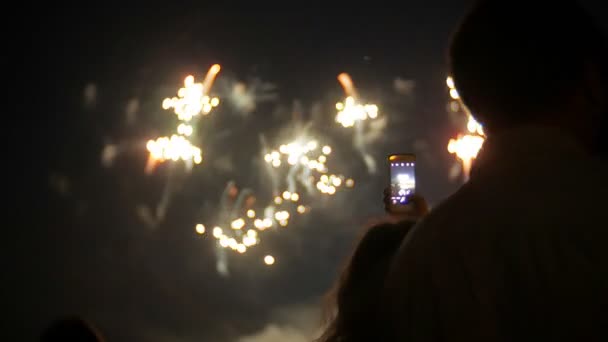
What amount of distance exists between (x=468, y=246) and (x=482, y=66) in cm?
36

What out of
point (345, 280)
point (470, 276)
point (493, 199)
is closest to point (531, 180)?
point (493, 199)

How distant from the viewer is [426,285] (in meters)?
1.11

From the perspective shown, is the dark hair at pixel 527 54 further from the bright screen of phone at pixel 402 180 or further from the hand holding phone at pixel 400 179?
the bright screen of phone at pixel 402 180

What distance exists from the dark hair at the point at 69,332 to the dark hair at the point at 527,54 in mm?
3908

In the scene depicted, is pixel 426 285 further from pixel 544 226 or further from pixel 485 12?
pixel 485 12

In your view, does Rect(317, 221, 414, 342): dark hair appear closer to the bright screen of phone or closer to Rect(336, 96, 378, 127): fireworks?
the bright screen of phone

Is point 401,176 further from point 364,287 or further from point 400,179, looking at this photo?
point 364,287

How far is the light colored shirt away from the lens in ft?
3.23

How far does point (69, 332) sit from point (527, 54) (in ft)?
13.4

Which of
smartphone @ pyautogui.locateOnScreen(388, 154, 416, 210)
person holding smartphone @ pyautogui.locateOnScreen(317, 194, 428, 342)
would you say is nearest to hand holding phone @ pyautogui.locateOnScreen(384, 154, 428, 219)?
smartphone @ pyautogui.locateOnScreen(388, 154, 416, 210)

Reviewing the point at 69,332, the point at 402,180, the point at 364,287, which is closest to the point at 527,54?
the point at 364,287

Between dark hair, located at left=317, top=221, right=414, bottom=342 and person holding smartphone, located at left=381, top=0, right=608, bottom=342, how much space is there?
17cm

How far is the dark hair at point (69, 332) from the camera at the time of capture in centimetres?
442

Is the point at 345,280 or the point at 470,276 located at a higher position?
the point at 345,280
